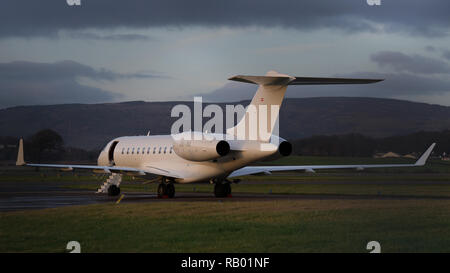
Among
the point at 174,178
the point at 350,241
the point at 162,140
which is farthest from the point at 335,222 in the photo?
the point at 162,140

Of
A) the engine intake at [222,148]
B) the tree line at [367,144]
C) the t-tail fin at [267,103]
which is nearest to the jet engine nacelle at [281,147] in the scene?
the t-tail fin at [267,103]

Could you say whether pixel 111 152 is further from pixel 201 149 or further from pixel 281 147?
pixel 281 147

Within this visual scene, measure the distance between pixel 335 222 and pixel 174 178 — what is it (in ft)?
51.0

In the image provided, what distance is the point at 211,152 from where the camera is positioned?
2808 cm

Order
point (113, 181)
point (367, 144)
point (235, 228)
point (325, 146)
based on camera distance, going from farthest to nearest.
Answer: point (325, 146) → point (367, 144) → point (113, 181) → point (235, 228)

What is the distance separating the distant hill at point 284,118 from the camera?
83250 millimetres

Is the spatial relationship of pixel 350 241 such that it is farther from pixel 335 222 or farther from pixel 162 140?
pixel 162 140

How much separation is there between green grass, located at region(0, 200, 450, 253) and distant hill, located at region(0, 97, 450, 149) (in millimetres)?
45039

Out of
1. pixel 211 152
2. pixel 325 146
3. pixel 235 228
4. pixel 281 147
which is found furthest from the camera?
pixel 325 146

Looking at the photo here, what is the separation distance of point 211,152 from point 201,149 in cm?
73

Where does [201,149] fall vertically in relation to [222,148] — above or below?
above

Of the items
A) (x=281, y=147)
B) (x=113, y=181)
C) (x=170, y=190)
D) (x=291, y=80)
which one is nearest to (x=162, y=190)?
(x=170, y=190)

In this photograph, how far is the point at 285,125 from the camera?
4813 inches

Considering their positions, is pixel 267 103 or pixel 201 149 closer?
pixel 267 103
